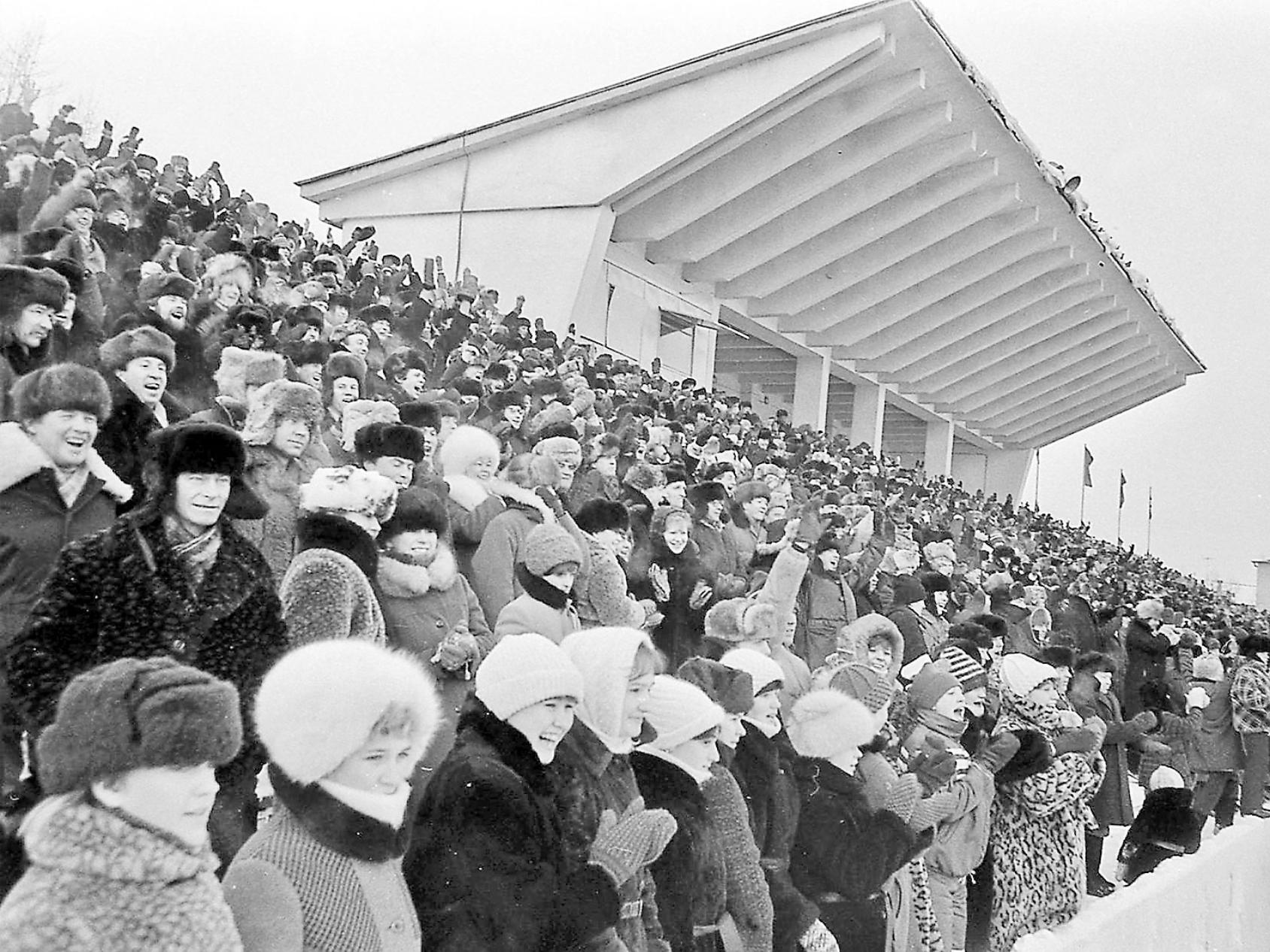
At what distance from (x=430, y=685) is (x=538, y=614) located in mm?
1709

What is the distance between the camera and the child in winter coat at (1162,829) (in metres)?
6.90

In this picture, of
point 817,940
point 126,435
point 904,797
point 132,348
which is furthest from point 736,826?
point 132,348

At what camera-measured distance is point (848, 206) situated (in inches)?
953

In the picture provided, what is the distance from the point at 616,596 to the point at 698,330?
2016 centimetres

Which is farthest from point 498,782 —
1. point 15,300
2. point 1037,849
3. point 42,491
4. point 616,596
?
point 1037,849

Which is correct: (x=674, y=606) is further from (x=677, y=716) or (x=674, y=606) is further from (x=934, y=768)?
(x=677, y=716)

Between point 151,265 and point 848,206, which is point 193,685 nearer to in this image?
point 151,265

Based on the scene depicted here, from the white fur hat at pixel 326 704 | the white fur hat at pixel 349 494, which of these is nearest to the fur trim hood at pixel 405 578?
the white fur hat at pixel 349 494

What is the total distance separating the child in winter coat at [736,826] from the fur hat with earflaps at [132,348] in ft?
6.97

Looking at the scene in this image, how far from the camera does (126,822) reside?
6.82 ft

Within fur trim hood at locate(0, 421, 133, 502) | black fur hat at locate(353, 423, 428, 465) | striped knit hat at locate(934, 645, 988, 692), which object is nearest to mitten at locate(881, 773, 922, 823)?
striped knit hat at locate(934, 645, 988, 692)

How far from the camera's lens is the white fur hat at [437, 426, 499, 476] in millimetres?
5863

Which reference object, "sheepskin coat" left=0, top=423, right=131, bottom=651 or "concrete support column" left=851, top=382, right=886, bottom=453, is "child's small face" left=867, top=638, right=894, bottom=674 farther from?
"concrete support column" left=851, top=382, right=886, bottom=453

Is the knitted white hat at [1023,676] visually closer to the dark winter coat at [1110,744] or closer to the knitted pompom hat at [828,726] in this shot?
the knitted pompom hat at [828,726]
